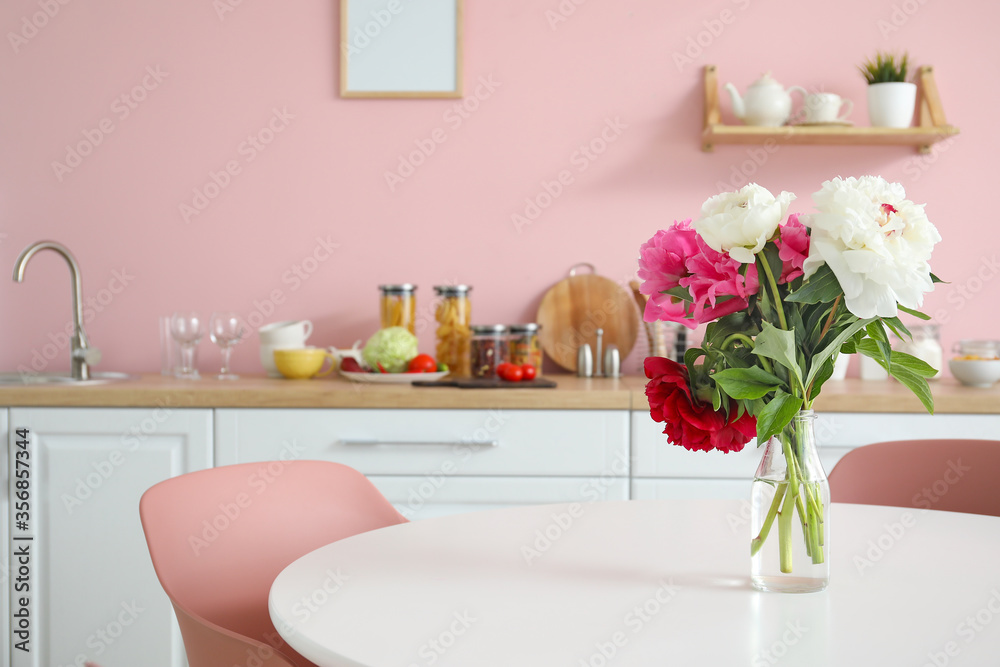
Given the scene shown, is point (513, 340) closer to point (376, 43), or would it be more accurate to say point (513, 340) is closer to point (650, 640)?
point (376, 43)

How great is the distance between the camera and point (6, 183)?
268cm

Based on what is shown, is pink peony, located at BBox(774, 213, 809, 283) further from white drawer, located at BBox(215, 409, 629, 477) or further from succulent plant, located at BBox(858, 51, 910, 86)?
succulent plant, located at BBox(858, 51, 910, 86)

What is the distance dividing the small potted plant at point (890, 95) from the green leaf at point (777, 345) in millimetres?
2006

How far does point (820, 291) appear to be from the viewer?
83 centimetres

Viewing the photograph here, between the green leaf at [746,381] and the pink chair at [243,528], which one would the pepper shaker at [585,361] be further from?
the green leaf at [746,381]

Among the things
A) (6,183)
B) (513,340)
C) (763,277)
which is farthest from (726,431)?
(6,183)

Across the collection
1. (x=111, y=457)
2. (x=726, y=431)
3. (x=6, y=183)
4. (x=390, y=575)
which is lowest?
(x=111, y=457)

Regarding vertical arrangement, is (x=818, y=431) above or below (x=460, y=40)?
below

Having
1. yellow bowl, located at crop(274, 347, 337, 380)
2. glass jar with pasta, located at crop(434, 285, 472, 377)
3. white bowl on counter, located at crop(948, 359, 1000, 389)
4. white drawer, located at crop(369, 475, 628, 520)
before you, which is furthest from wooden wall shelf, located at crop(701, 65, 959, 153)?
yellow bowl, located at crop(274, 347, 337, 380)

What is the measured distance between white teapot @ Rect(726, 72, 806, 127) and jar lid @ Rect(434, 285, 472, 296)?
975mm

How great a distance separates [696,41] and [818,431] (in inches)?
51.8

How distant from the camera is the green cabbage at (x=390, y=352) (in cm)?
240

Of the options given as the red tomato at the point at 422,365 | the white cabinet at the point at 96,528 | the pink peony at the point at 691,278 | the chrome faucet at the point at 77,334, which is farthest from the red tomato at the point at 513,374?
the pink peony at the point at 691,278

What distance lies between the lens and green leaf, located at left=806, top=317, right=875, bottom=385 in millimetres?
867
